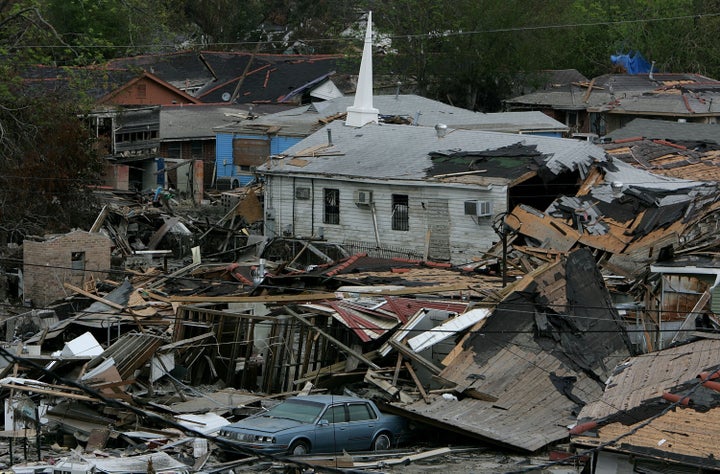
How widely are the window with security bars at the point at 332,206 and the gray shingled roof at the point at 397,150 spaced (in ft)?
2.05

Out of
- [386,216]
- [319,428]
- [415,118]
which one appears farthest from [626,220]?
[415,118]

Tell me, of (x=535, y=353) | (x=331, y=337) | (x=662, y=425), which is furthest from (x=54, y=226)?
(x=662, y=425)

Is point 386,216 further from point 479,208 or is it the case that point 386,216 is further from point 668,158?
point 668,158

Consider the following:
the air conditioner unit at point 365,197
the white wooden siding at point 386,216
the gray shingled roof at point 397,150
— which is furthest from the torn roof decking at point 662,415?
the air conditioner unit at point 365,197

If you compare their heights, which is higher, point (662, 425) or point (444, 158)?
point (444, 158)

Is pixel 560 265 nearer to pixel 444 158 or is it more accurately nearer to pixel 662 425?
pixel 662 425

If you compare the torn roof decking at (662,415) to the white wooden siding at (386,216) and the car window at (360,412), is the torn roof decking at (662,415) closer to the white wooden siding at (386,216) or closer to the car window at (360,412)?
the car window at (360,412)

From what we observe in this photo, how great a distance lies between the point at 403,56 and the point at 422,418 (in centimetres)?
4041

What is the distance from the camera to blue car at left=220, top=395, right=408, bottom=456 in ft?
56.8

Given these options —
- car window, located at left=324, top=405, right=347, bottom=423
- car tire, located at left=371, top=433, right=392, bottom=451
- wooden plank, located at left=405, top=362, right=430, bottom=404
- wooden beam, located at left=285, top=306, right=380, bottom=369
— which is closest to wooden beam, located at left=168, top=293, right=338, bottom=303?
wooden beam, located at left=285, top=306, right=380, bottom=369

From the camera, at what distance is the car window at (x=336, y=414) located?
18.0 meters

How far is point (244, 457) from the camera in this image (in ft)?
56.4

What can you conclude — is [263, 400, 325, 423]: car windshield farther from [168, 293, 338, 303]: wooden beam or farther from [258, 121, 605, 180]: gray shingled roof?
[258, 121, 605, 180]: gray shingled roof

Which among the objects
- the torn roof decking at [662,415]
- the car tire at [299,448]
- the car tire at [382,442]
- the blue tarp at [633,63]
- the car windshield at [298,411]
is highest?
the blue tarp at [633,63]
